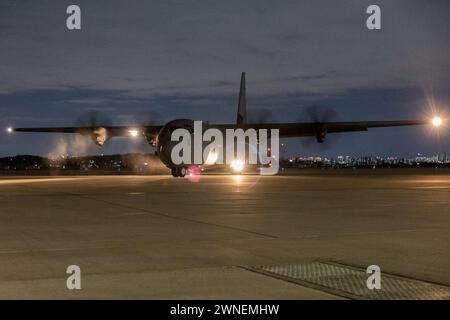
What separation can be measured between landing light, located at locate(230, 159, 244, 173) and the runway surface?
31.1 metres

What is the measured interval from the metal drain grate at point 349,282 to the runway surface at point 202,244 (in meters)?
0.28

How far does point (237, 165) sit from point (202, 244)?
4098cm

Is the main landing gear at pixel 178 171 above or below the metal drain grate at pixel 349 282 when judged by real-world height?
above

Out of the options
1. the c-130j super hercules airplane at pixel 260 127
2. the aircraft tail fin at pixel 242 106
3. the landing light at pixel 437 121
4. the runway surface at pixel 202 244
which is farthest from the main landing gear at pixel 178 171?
the runway surface at pixel 202 244

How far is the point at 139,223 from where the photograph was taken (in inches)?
564

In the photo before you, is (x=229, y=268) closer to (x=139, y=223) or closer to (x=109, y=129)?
(x=139, y=223)

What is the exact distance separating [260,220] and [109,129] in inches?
1549

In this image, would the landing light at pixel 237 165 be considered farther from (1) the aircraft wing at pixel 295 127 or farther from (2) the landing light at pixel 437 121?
(2) the landing light at pixel 437 121

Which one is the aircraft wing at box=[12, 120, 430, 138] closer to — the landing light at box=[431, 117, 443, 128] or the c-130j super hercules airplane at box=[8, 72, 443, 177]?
the c-130j super hercules airplane at box=[8, 72, 443, 177]

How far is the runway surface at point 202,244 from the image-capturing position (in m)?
7.43

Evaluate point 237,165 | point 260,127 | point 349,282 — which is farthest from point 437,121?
point 349,282

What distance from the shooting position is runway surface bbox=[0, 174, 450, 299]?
24.4 feet

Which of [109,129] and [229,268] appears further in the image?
[109,129]
